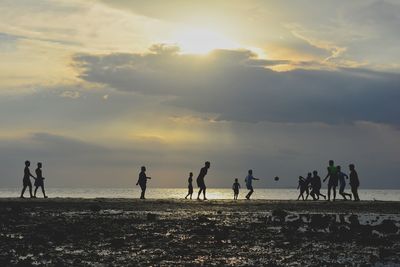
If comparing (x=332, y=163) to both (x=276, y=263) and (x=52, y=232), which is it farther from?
(x=276, y=263)

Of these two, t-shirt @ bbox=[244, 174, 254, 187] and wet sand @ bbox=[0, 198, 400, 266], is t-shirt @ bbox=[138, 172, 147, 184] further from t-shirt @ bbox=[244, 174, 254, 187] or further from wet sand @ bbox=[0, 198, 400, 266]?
wet sand @ bbox=[0, 198, 400, 266]

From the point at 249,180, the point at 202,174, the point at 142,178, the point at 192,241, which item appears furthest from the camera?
the point at 249,180

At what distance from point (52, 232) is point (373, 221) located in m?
13.9

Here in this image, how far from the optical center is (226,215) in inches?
1168

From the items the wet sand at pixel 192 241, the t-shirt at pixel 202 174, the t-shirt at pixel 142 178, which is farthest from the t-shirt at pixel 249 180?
the wet sand at pixel 192 241

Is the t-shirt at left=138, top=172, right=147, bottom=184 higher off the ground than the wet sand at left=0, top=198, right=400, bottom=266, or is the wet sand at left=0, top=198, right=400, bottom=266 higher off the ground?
the t-shirt at left=138, top=172, right=147, bottom=184

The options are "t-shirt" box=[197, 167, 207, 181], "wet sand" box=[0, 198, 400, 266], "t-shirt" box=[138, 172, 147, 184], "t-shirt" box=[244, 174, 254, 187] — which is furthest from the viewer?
"t-shirt" box=[244, 174, 254, 187]

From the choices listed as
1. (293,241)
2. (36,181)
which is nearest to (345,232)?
(293,241)

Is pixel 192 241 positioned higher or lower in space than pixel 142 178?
lower

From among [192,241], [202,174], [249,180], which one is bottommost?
[192,241]

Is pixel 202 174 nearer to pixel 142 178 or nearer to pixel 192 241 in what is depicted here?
pixel 142 178

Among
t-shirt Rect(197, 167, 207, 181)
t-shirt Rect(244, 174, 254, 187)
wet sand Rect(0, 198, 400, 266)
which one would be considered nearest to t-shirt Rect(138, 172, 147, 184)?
t-shirt Rect(197, 167, 207, 181)

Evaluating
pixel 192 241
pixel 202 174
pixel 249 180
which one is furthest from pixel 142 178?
pixel 192 241

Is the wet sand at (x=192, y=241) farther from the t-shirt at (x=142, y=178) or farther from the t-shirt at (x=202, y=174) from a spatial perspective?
the t-shirt at (x=142, y=178)
